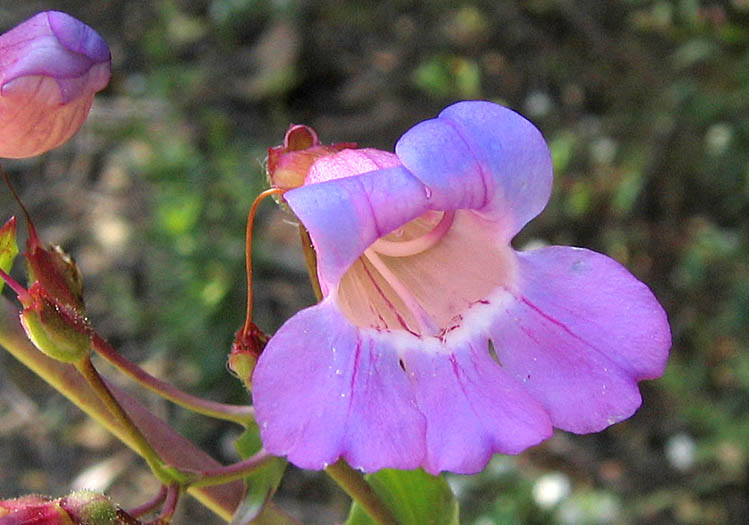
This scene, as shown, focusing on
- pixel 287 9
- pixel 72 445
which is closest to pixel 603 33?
pixel 287 9

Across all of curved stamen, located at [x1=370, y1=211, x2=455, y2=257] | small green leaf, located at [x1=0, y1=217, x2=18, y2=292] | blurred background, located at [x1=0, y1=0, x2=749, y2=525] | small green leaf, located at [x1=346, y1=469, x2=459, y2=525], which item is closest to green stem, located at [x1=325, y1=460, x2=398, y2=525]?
small green leaf, located at [x1=346, y1=469, x2=459, y2=525]

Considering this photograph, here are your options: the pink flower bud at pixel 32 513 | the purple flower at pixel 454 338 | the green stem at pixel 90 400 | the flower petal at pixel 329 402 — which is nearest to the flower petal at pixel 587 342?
the purple flower at pixel 454 338

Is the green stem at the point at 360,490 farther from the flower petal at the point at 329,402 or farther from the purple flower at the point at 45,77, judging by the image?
the purple flower at the point at 45,77

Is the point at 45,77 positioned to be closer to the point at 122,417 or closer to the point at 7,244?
the point at 7,244

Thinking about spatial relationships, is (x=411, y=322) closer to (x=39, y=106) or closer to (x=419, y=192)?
(x=419, y=192)

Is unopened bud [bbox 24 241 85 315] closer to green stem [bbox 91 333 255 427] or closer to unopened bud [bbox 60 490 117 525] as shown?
green stem [bbox 91 333 255 427]

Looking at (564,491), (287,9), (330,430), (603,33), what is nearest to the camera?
(330,430)
